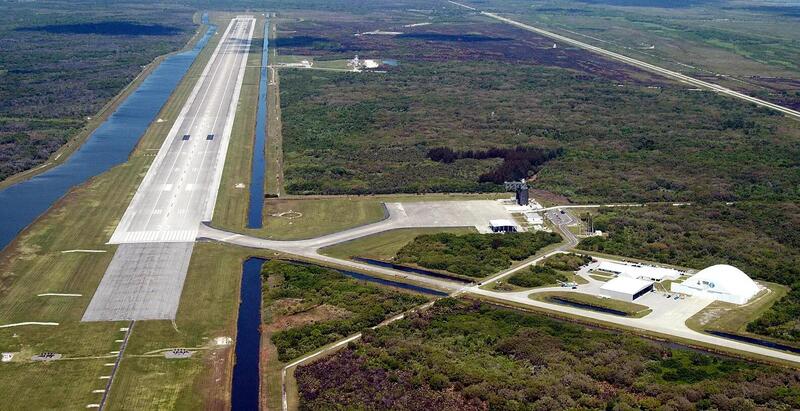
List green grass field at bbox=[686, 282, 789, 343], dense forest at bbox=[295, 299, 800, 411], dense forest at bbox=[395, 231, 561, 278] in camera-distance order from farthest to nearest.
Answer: dense forest at bbox=[395, 231, 561, 278] → green grass field at bbox=[686, 282, 789, 343] → dense forest at bbox=[295, 299, 800, 411]

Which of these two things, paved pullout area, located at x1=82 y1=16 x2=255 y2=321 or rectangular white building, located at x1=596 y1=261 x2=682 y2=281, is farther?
rectangular white building, located at x1=596 y1=261 x2=682 y2=281

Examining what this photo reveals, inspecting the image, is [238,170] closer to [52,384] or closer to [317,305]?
[317,305]

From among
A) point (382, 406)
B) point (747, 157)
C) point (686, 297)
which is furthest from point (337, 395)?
point (747, 157)

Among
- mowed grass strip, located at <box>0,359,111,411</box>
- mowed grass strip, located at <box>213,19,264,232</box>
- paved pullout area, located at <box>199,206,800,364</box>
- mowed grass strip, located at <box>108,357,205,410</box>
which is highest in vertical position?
mowed grass strip, located at <box>213,19,264,232</box>

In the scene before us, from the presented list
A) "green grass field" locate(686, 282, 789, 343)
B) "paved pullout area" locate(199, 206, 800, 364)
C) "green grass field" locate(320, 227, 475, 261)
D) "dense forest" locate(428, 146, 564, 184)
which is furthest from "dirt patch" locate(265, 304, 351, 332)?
"dense forest" locate(428, 146, 564, 184)

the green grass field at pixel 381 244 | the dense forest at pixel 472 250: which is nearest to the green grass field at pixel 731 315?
the dense forest at pixel 472 250

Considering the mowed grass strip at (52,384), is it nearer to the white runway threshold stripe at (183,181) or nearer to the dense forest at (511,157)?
the white runway threshold stripe at (183,181)

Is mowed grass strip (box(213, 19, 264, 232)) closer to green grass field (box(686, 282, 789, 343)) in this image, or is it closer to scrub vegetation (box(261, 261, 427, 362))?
scrub vegetation (box(261, 261, 427, 362))
